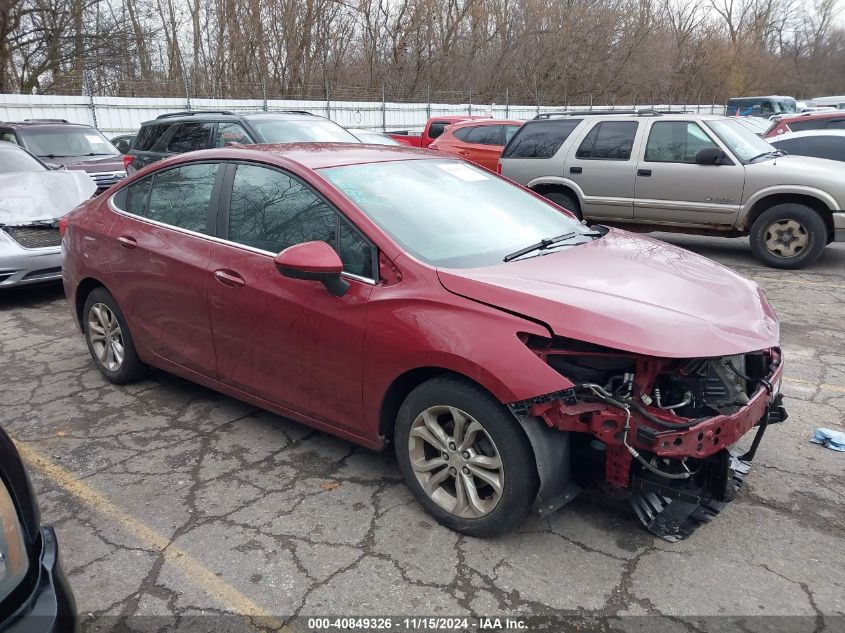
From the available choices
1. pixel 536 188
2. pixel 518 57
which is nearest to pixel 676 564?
pixel 536 188

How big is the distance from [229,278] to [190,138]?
21.3 feet

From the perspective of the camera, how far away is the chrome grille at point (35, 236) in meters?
6.68

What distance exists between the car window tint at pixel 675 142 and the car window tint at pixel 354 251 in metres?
6.22

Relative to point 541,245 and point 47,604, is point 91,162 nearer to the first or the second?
point 541,245

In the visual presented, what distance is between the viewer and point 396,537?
9.53 feet

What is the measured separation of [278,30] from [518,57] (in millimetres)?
14399

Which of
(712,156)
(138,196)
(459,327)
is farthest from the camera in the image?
(712,156)

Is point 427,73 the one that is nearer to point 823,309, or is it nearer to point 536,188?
point 536,188

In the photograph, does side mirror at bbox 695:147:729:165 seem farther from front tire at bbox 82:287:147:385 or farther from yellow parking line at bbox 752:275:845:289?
front tire at bbox 82:287:147:385

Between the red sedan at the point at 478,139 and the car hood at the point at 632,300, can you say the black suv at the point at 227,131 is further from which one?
the car hood at the point at 632,300

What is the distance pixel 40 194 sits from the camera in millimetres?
7414

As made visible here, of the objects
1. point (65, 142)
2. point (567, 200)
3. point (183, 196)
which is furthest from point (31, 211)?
point (567, 200)

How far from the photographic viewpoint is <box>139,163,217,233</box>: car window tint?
3777 millimetres

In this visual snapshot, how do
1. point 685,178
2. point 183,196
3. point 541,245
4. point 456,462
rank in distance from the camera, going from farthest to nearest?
1. point 685,178
2. point 183,196
3. point 541,245
4. point 456,462
